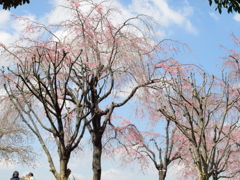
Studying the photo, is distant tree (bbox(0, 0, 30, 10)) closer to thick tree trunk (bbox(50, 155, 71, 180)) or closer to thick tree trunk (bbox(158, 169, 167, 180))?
thick tree trunk (bbox(50, 155, 71, 180))

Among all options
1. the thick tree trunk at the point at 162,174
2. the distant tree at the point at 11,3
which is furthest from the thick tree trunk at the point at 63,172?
the thick tree trunk at the point at 162,174

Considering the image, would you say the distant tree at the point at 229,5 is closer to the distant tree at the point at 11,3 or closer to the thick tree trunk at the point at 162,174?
the distant tree at the point at 11,3

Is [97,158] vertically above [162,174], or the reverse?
[97,158]

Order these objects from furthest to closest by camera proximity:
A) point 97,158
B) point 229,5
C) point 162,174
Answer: point 162,174
point 97,158
point 229,5

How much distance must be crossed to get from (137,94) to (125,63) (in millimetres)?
1665

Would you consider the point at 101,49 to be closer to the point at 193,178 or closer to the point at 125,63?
the point at 125,63

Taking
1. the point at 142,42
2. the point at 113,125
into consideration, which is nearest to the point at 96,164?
the point at 113,125

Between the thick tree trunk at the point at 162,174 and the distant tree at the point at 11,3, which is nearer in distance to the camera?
the distant tree at the point at 11,3

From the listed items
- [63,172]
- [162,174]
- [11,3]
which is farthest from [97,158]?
[11,3]

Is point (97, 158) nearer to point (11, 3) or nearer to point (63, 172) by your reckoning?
point (63, 172)

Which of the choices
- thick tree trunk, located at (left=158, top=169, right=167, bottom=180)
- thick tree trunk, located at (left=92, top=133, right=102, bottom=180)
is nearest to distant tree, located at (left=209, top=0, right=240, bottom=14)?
thick tree trunk, located at (left=92, top=133, right=102, bottom=180)

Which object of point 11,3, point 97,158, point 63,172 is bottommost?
point 63,172

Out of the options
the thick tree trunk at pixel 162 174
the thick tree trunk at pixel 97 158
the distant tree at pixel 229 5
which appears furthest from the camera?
the thick tree trunk at pixel 162 174

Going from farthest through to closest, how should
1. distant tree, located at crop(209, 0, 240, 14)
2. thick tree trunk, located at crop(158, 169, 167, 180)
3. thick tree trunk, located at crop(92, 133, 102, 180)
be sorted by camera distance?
thick tree trunk, located at crop(158, 169, 167, 180), thick tree trunk, located at crop(92, 133, 102, 180), distant tree, located at crop(209, 0, 240, 14)
